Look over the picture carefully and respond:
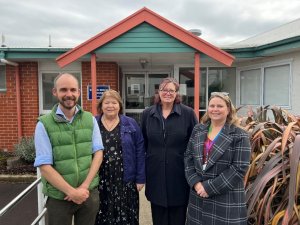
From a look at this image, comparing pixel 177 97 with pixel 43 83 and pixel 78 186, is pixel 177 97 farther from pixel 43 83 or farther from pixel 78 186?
pixel 43 83

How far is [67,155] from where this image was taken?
7.32 ft

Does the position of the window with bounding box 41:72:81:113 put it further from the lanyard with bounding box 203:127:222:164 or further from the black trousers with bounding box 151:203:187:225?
the lanyard with bounding box 203:127:222:164

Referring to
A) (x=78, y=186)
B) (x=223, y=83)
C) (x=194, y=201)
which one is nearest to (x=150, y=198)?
(x=194, y=201)

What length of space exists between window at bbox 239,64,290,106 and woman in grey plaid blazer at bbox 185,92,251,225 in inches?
203

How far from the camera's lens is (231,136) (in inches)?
90.2

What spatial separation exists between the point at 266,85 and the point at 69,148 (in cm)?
637

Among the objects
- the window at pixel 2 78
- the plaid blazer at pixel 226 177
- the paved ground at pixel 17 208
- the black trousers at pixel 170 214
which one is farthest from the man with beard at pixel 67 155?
the window at pixel 2 78

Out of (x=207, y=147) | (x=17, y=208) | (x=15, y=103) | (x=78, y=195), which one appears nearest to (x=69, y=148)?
(x=78, y=195)

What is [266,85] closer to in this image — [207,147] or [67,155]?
[207,147]

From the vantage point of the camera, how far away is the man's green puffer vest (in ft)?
7.29

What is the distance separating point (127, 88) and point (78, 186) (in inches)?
267

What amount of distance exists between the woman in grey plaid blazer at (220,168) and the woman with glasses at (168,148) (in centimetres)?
32

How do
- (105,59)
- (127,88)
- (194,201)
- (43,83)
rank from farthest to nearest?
(127,88), (43,83), (105,59), (194,201)

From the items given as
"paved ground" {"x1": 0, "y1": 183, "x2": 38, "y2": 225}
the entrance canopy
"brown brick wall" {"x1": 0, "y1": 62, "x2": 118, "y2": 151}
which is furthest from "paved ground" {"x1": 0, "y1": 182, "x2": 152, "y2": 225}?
the entrance canopy
